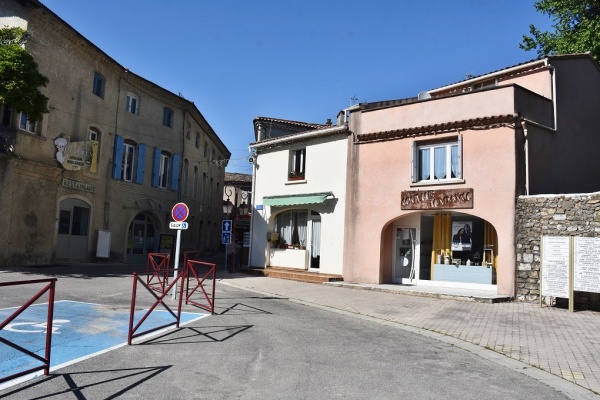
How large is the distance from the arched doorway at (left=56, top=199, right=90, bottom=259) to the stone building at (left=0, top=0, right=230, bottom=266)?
0.04 m

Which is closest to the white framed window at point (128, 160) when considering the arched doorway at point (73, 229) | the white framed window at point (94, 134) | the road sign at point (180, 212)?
the white framed window at point (94, 134)

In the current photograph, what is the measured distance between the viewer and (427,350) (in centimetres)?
725

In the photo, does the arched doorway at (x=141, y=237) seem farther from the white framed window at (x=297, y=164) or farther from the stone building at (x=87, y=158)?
the white framed window at (x=297, y=164)

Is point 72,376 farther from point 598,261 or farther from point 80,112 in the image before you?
point 80,112

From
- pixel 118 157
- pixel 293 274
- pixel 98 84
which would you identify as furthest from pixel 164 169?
pixel 293 274

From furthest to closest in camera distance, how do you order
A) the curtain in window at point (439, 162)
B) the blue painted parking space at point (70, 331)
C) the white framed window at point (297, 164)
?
the white framed window at point (297, 164) < the curtain in window at point (439, 162) < the blue painted parking space at point (70, 331)

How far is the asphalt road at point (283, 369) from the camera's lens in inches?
192

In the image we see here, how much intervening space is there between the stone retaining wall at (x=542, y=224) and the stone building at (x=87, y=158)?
15.6 m

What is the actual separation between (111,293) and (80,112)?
10.5 metres

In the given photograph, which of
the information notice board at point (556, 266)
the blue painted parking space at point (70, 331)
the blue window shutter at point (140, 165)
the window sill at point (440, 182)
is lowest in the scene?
the blue painted parking space at point (70, 331)

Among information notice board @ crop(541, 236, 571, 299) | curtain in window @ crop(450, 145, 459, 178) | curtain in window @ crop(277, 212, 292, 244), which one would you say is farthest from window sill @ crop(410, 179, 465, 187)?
curtain in window @ crop(277, 212, 292, 244)

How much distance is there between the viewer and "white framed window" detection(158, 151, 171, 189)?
2523 centimetres

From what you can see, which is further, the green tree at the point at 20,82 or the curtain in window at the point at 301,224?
the curtain in window at the point at 301,224

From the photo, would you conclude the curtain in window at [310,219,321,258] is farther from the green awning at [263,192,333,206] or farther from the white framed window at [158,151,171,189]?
the white framed window at [158,151,171,189]
